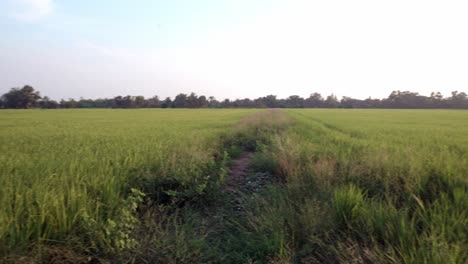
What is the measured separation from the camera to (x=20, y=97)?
6116cm

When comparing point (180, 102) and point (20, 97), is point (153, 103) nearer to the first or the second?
point (180, 102)

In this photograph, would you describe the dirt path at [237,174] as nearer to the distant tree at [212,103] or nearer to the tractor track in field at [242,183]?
the tractor track in field at [242,183]

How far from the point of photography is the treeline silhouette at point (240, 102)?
205ft

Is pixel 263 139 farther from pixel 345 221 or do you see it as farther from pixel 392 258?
pixel 392 258

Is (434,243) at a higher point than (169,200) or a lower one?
higher

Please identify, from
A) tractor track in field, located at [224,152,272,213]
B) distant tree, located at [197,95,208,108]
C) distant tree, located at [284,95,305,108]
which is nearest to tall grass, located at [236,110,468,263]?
tractor track in field, located at [224,152,272,213]

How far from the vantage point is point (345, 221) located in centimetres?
319

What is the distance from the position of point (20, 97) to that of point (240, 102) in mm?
57980

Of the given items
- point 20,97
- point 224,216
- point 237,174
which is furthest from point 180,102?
point 224,216

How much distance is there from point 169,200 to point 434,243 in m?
3.03

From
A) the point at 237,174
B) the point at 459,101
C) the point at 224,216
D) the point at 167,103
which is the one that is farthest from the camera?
the point at 167,103

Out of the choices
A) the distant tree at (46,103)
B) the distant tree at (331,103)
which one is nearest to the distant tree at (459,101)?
the distant tree at (331,103)

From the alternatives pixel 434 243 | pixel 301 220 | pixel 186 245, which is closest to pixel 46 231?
pixel 186 245

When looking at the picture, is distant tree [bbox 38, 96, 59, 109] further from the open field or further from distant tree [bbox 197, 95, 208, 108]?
the open field
